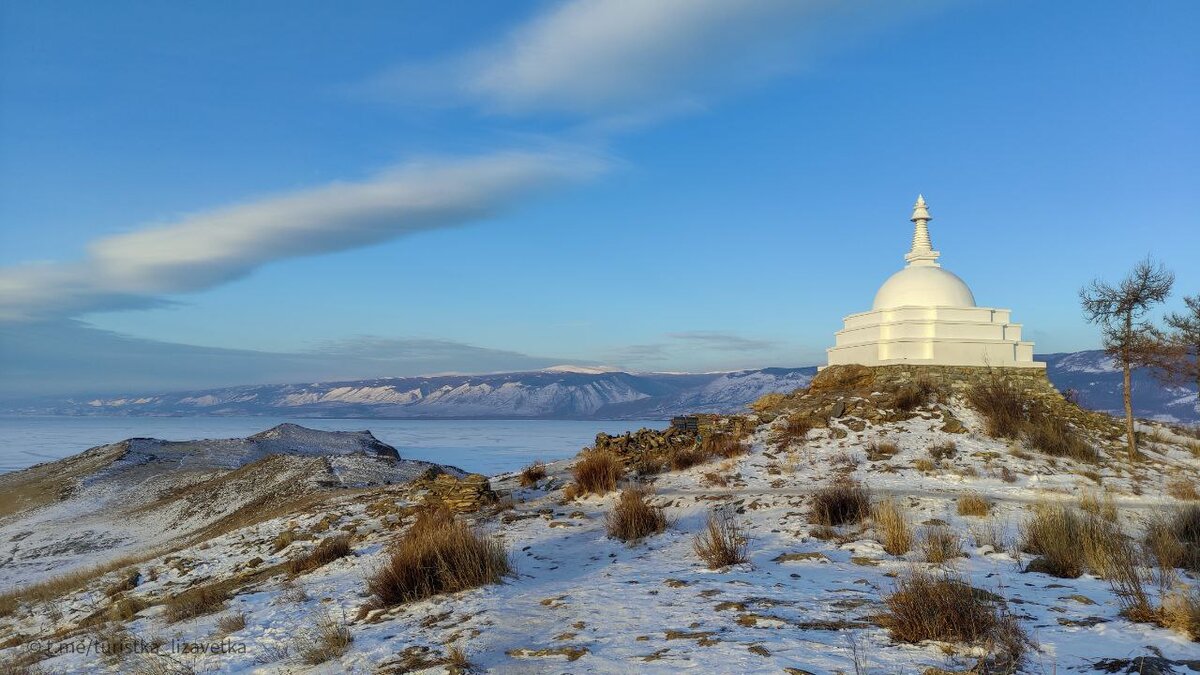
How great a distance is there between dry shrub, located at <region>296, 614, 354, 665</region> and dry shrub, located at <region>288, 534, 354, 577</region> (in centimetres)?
408

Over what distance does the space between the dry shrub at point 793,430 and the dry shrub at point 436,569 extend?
11.7 m

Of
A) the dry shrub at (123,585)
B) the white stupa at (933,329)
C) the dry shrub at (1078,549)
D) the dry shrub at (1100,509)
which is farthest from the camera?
the white stupa at (933,329)

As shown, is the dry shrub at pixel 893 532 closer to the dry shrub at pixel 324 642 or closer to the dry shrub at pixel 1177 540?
the dry shrub at pixel 1177 540

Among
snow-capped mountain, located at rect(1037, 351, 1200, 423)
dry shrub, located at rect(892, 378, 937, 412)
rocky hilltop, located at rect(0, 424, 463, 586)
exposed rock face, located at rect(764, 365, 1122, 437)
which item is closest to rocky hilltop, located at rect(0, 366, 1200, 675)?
exposed rock face, located at rect(764, 365, 1122, 437)

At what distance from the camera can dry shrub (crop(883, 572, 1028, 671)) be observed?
478 cm

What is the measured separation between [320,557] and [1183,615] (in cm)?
1048

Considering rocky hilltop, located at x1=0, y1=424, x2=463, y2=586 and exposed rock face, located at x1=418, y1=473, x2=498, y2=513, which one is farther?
rocky hilltop, located at x1=0, y1=424, x2=463, y2=586

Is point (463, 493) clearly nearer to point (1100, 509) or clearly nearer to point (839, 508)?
point (839, 508)

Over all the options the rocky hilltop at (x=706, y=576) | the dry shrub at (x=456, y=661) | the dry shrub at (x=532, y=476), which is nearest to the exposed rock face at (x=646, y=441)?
the rocky hilltop at (x=706, y=576)

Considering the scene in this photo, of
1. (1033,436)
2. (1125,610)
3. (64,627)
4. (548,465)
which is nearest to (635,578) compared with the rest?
(1125,610)

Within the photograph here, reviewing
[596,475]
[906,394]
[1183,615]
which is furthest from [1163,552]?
[906,394]

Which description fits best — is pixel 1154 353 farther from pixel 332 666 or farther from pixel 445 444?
pixel 445 444

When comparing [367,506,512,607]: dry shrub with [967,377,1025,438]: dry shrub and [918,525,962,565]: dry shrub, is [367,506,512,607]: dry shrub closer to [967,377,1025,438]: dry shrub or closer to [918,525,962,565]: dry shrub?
[918,525,962,565]: dry shrub

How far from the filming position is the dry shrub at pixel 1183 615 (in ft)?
16.0
